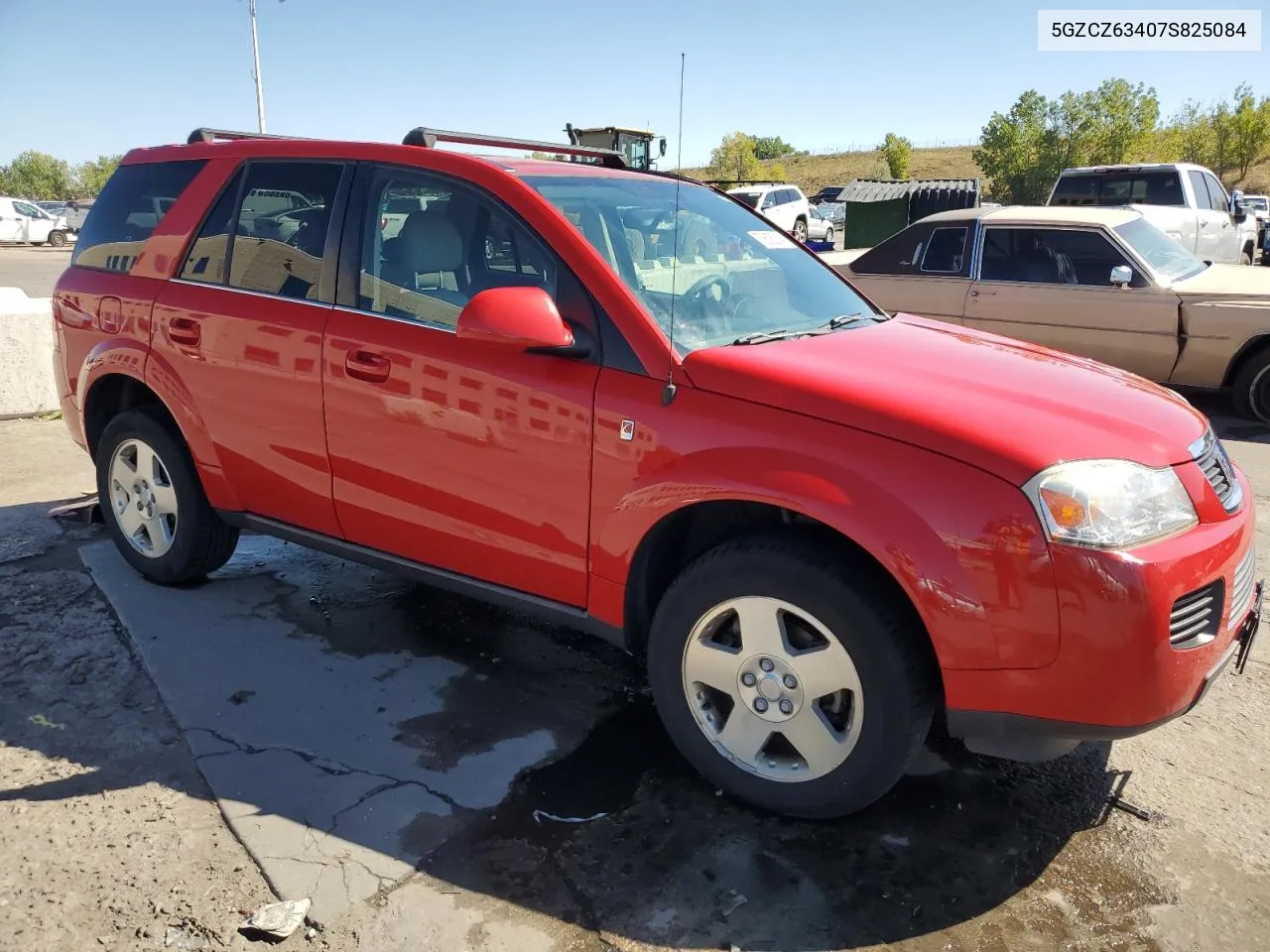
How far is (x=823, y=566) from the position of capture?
2.43 metres

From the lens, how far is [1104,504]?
2.24m

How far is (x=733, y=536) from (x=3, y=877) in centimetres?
210

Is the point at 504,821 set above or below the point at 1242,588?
below

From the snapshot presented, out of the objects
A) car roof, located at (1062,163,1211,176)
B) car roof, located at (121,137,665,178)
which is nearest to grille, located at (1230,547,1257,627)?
car roof, located at (121,137,665,178)

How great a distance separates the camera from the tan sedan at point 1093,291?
7332 mm

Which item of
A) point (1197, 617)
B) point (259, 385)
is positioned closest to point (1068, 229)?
point (1197, 617)

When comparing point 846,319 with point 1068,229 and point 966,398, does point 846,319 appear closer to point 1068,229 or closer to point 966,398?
point 966,398

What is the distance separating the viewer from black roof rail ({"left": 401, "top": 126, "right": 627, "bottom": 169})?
3469 mm

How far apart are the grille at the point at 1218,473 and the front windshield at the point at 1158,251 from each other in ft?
18.6

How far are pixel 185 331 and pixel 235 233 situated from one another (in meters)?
0.44

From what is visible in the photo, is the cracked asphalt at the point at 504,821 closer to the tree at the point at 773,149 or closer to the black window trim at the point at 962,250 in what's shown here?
the black window trim at the point at 962,250

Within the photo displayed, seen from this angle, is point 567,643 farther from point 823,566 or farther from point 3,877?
point 3,877

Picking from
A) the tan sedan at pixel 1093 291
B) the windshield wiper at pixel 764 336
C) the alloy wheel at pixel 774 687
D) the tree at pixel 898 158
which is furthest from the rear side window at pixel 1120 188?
the tree at pixel 898 158

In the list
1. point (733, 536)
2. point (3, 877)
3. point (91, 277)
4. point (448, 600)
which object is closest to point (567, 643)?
point (448, 600)
